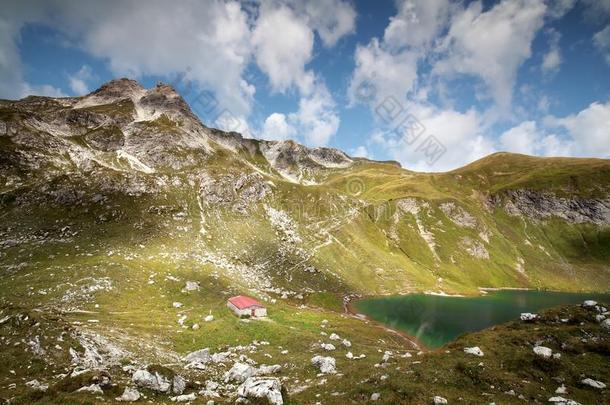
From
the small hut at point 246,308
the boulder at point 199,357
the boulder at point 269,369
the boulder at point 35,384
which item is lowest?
the boulder at point 269,369

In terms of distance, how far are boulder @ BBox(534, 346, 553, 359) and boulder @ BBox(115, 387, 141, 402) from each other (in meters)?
35.2

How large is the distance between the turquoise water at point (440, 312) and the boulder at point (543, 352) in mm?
48996

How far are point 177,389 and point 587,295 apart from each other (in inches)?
9337

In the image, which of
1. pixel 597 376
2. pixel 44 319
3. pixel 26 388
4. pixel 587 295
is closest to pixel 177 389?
pixel 26 388

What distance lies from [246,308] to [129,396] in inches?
1705

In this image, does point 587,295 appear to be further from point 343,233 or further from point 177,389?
point 177,389

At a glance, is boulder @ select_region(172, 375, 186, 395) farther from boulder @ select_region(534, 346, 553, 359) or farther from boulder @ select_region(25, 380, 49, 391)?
boulder @ select_region(534, 346, 553, 359)

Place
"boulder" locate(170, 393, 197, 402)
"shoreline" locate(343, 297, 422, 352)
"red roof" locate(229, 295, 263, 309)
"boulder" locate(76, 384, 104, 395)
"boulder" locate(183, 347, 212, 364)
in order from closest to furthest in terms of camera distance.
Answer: "boulder" locate(76, 384, 104, 395) → "boulder" locate(170, 393, 197, 402) → "boulder" locate(183, 347, 212, 364) → "red roof" locate(229, 295, 263, 309) → "shoreline" locate(343, 297, 422, 352)

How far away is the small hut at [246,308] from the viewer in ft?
221

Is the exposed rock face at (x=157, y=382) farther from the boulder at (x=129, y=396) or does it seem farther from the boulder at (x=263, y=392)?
the boulder at (x=263, y=392)

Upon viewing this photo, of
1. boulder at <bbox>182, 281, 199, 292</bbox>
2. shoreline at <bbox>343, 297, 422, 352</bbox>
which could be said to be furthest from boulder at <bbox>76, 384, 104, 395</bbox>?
shoreline at <bbox>343, 297, 422, 352</bbox>

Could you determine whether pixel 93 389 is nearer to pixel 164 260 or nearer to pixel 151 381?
pixel 151 381

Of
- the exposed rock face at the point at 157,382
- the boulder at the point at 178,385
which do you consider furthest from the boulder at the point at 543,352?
the exposed rock face at the point at 157,382

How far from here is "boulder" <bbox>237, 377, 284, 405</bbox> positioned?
995 inches
